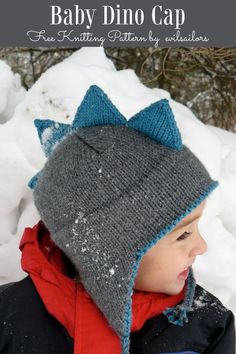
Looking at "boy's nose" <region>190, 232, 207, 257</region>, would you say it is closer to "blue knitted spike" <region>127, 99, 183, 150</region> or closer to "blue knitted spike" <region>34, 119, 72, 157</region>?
"blue knitted spike" <region>127, 99, 183, 150</region>

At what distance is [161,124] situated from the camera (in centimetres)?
105

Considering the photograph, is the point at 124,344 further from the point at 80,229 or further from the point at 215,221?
the point at 215,221

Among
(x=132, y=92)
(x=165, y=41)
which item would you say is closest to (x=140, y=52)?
(x=165, y=41)

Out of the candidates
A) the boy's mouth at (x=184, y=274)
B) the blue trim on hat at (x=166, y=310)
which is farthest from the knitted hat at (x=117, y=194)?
the boy's mouth at (x=184, y=274)

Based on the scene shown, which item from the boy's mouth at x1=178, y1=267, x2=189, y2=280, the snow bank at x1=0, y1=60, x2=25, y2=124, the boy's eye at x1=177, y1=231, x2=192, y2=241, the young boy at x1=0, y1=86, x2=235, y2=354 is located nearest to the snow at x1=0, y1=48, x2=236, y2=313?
the snow bank at x1=0, y1=60, x2=25, y2=124

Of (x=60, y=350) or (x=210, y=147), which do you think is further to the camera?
(x=210, y=147)

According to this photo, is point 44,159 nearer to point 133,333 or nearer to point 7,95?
point 7,95

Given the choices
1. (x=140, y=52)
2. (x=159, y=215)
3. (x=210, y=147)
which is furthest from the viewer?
(x=140, y=52)

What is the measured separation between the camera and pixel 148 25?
215 centimetres

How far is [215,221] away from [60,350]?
79cm

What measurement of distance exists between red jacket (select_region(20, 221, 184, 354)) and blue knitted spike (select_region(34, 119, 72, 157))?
25 centimetres

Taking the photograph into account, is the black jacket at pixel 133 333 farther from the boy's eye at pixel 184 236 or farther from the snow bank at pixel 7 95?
the snow bank at pixel 7 95

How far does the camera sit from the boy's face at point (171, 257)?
3.54 ft

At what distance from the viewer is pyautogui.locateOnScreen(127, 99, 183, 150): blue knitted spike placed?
41.2 inches
